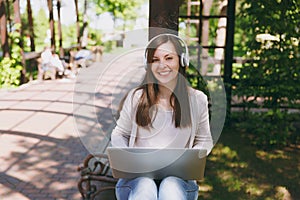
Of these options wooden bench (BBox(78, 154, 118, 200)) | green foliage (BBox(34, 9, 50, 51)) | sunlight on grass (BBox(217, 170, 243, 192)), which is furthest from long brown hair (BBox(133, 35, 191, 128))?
green foliage (BBox(34, 9, 50, 51))

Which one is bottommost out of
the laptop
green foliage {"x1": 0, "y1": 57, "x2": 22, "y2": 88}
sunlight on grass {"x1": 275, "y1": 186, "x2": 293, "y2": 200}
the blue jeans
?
sunlight on grass {"x1": 275, "y1": 186, "x2": 293, "y2": 200}

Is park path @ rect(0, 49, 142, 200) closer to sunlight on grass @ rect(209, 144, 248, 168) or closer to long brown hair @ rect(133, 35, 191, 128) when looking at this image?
long brown hair @ rect(133, 35, 191, 128)

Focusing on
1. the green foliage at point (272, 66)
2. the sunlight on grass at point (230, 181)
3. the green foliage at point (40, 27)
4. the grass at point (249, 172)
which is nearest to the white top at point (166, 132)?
the grass at point (249, 172)

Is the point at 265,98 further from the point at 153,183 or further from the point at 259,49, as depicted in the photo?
the point at 153,183

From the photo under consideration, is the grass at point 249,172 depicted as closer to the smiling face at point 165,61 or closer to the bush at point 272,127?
the bush at point 272,127

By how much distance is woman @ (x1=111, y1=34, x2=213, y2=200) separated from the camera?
2.14 m

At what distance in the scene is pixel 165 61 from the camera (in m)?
2.15

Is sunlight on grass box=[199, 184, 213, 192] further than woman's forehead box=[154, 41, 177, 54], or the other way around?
sunlight on grass box=[199, 184, 213, 192]

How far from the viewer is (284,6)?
15.7ft

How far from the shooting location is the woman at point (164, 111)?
2.14 m

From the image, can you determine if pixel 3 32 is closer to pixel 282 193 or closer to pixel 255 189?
pixel 255 189

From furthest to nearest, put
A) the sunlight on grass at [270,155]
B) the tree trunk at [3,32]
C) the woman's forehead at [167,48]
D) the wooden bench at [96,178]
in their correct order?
the tree trunk at [3,32]
the sunlight on grass at [270,155]
the wooden bench at [96,178]
the woman's forehead at [167,48]

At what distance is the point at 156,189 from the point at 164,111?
44 cm

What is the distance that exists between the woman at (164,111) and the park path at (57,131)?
15 cm
